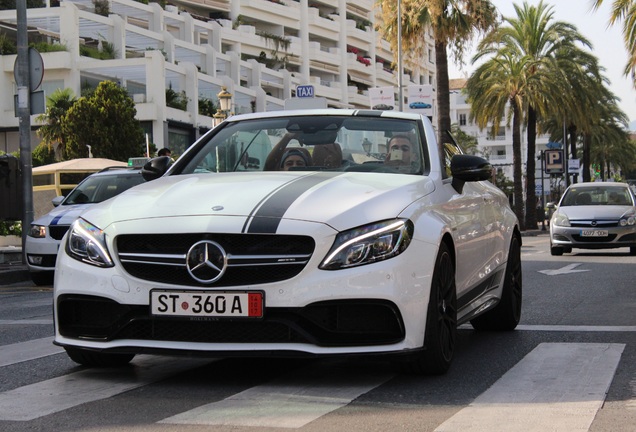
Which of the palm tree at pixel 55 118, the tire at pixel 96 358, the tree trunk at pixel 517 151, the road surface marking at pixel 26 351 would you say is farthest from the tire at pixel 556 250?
the palm tree at pixel 55 118

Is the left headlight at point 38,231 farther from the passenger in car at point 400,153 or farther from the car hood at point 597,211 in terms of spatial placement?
the car hood at point 597,211

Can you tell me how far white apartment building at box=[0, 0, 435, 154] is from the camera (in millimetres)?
59812

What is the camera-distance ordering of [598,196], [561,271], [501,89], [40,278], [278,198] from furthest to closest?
1. [501,89]
2. [598,196]
3. [561,271]
4. [40,278]
5. [278,198]

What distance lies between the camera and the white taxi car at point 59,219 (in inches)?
600

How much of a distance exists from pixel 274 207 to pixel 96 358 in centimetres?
141

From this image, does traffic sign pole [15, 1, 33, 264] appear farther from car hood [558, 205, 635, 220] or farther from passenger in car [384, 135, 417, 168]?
passenger in car [384, 135, 417, 168]

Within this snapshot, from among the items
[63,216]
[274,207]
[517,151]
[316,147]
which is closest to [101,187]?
[63,216]

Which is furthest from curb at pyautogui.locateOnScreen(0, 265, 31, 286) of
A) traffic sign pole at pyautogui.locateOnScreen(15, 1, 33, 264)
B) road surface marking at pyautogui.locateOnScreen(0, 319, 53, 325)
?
road surface marking at pyautogui.locateOnScreen(0, 319, 53, 325)

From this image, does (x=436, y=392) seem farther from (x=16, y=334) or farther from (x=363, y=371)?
(x=16, y=334)

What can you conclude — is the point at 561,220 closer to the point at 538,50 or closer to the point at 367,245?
the point at 367,245

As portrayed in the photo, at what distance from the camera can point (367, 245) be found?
5414 millimetres

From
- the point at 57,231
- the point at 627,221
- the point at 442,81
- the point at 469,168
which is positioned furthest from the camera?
the point at 442,81

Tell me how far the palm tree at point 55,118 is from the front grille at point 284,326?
163ft

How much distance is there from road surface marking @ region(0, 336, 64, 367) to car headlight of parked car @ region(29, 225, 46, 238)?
771cm
